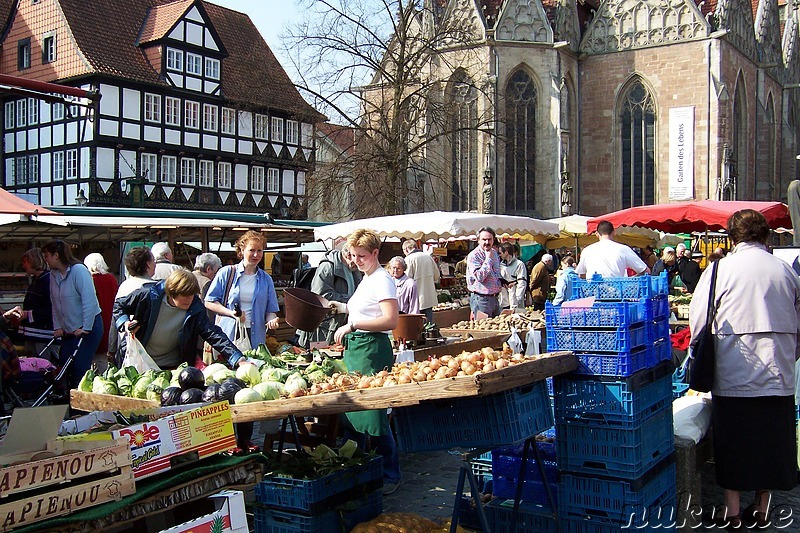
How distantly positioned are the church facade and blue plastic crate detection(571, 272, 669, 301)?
27.1m

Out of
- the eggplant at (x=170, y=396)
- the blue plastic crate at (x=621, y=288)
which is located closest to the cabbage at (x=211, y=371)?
the eggplant at (x=170, y=396)

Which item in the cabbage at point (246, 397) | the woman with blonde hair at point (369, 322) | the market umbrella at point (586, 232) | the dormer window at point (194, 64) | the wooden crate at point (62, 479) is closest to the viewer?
the wooden crate at point (62, 479)

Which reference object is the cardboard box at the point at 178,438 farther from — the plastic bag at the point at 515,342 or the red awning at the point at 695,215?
the red awning at the point at 695,215

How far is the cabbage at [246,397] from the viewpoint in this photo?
14.2ft

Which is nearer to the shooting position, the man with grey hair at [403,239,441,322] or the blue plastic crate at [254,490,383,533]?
the blue plastic crate at [254,490,383,533]

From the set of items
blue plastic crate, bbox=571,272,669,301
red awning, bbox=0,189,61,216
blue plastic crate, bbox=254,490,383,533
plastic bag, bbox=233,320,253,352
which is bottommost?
blue plastic crate, bbox=254,490,383,533

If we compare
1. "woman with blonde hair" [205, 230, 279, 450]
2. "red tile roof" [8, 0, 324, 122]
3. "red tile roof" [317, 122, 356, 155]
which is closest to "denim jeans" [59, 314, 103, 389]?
"woman with blonde hair" [205, 230, 279, 450]

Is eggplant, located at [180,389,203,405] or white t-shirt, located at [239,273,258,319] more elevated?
white t-shirt, located at [239,273,258,319]

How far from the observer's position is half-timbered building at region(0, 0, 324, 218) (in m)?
28.2

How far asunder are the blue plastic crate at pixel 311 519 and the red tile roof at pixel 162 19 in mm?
29044

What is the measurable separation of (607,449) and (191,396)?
7.46ft

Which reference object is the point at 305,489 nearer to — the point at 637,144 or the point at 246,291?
the point at 246,291

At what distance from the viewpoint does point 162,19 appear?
3142 cm

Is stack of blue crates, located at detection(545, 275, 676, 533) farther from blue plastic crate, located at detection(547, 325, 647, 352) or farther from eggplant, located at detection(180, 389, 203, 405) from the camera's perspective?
eggplant, located at detection(180, 389, 203, 405)
